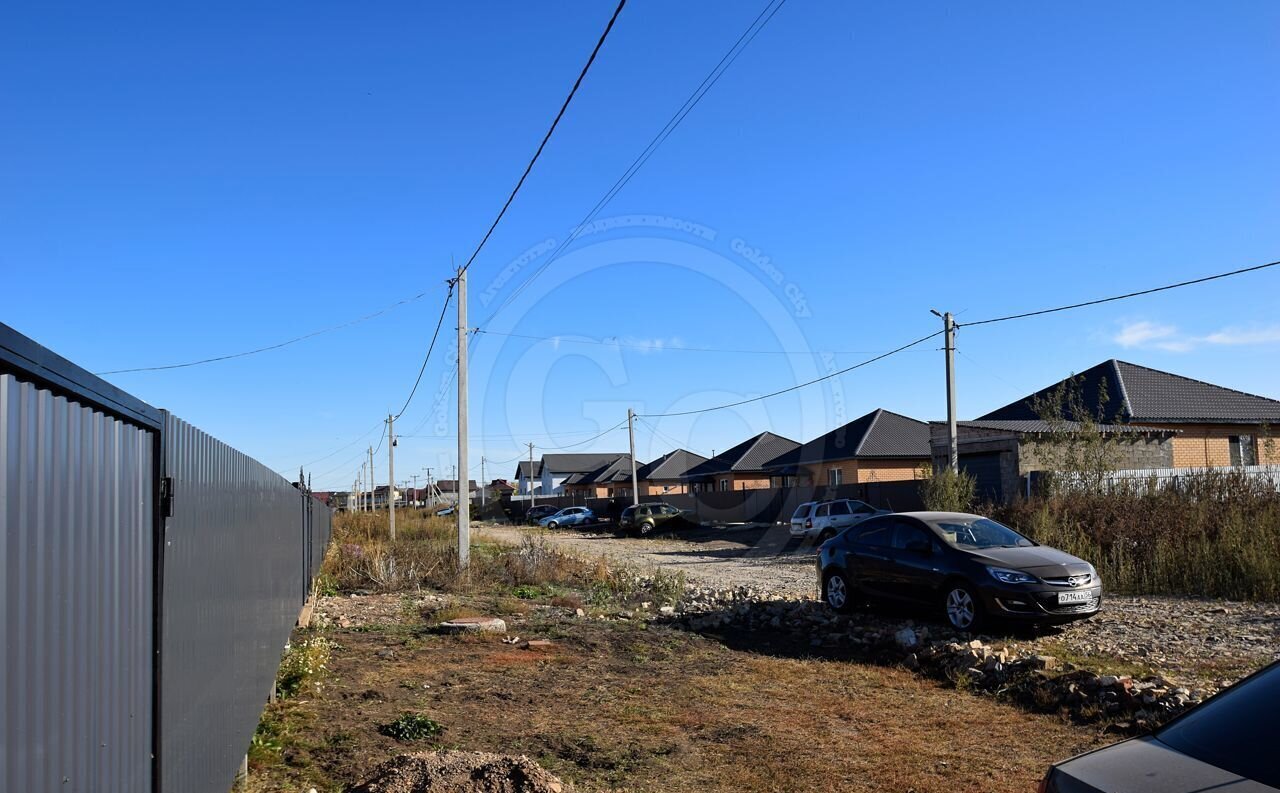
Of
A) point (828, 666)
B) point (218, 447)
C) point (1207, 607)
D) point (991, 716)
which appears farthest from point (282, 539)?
point (1207, 607)

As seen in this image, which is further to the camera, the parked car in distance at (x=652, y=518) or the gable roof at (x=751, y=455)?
the gable roof at (x=751, y=455)

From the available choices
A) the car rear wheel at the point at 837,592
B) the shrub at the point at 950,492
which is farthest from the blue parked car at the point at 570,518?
the car rear wheel at the point at 837,592

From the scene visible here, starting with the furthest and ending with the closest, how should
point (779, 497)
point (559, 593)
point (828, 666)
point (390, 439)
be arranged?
point (390, 439) → point (779, 497) → point (559, 593) → point (828, 666)

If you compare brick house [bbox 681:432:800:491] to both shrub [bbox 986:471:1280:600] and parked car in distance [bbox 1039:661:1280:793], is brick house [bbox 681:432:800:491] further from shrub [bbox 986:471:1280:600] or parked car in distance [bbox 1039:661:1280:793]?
parked car in distance [bbox 1039:661:1280:793]

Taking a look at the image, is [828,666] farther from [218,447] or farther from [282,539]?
[218,447]

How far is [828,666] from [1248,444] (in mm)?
33064

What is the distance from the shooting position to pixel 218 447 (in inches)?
193

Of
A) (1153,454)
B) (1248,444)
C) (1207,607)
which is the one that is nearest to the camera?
(1207,607)

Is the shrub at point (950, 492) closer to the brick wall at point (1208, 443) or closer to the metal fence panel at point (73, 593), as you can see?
the brick wall at point (1208, 443)

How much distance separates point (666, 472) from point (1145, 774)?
78.6 m

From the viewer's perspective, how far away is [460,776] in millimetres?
5387

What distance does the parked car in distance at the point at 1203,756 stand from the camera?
3.35m

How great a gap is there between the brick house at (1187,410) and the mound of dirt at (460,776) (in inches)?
1283

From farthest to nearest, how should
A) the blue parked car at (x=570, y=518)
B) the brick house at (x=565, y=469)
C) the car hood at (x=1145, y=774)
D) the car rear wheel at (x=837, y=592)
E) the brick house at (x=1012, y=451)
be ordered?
the brick house at (x=565, y=469) → the blue parked car at (x=570, y=518) → the brick house at (x=1012, y=451) → the car rear wheel at (x=837, y=592) → the car hood at (x=1145, y=774)
